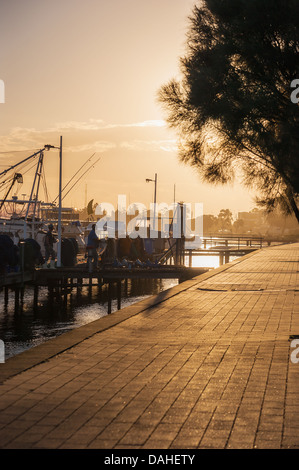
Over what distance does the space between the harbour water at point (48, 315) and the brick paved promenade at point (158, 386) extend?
31.8 feet

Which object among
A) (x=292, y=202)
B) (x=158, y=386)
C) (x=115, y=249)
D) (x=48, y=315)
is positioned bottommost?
(x=48, y=315)

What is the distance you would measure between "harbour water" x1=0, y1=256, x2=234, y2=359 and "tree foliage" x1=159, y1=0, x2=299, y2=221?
9069mm

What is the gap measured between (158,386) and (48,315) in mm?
24115

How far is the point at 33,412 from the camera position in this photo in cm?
548

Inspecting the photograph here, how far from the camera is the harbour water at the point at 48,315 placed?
23102 millimetres

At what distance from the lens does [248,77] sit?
2277cm

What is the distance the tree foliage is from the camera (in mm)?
21906

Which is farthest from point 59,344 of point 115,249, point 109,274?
point 115,249

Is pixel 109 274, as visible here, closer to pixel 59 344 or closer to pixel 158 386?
pixel 59 344

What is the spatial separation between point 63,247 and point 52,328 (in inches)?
343

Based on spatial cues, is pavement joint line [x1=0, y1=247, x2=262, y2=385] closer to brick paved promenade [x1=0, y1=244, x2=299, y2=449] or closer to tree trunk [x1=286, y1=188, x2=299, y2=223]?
brick paved promenade [x1=0, y1=244, x2=299, y2=449]

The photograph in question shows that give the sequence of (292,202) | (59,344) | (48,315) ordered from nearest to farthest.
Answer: (59,344) → (292,202) → (48,315)

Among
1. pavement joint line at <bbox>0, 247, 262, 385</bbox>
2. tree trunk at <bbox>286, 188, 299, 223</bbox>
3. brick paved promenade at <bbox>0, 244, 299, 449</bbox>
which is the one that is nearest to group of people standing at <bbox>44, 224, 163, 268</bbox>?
tree trunk at <bbox>286, 188, 299, 223</bbox>

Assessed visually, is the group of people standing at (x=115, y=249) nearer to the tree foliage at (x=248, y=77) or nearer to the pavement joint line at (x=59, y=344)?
the tree foliage at (x=248, y=77)
